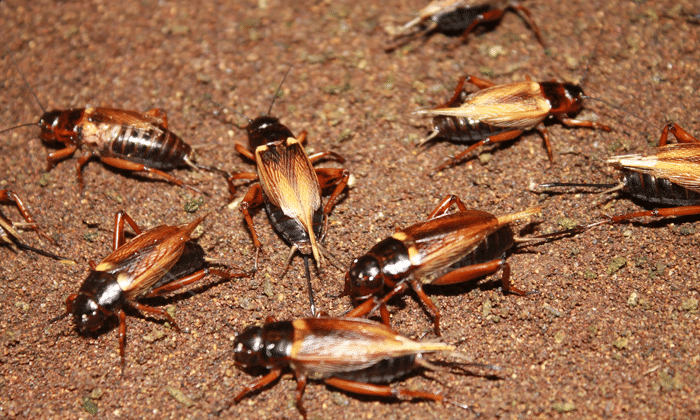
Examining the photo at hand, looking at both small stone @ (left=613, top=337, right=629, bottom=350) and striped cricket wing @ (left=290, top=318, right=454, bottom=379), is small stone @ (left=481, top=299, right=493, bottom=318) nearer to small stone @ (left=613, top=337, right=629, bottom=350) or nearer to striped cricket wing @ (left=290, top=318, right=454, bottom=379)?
striped cricket wing @ (left=290, top=318, right=454, bottom=379)

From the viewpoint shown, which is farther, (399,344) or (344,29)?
(344,29)

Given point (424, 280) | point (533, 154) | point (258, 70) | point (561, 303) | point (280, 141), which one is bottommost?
point (561, 303)

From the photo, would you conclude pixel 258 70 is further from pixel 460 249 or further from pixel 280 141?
pixel 460 249

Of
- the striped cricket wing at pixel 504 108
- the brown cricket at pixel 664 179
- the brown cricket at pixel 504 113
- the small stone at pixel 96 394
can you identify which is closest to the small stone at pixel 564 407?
the brown cricket at pixel 664 179

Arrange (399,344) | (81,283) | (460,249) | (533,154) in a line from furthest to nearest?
(533,154) → (81,283) → (460,249) → (399,344)

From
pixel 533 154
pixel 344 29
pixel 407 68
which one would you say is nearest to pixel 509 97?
pixel 533 154

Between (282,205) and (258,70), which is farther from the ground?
(258,70)

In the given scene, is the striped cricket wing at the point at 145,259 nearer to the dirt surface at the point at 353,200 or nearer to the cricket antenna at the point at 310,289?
the dirt surface at the point at 353,200
